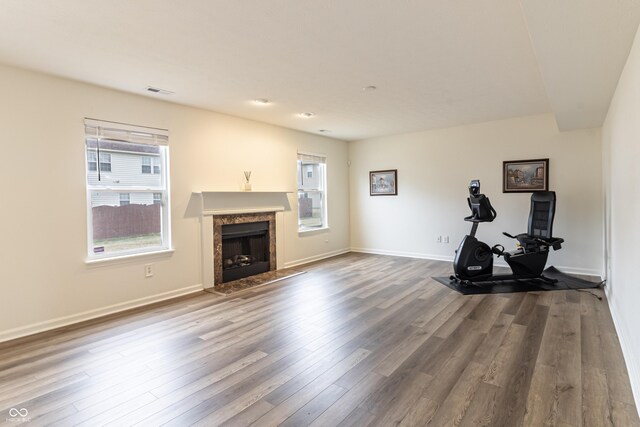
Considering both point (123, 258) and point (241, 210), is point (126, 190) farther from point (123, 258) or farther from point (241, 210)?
point (241, 210)

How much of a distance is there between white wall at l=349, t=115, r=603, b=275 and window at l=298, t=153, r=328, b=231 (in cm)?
90

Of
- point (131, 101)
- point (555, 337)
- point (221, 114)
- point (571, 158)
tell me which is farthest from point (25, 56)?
point (571, 158)

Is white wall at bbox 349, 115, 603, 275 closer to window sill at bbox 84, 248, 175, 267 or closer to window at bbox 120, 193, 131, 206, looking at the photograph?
window sill at bbox 84, 248, 175, 267

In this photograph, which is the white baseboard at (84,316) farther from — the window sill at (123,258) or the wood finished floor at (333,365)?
the window sill at (123,258)

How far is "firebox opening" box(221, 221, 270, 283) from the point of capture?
5.04 m

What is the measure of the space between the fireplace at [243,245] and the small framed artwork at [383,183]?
2.44 m

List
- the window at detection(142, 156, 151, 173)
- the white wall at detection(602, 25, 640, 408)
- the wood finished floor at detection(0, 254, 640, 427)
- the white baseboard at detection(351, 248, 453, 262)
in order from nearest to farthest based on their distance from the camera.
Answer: the wood finished floor at detection(0, 254, 640, 427)
the white wall at detection(602, 25, 640, 408)
the window at detection(142, 156, 151, 173)
the white baseboard at detection(351, 248, 453, 262)

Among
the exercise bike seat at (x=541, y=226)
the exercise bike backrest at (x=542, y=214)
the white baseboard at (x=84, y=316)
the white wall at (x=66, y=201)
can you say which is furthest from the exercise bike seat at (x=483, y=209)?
the white baseboard at (x=84, y=316)

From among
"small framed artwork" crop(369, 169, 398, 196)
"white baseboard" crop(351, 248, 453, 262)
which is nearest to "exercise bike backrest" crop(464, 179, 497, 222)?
"white baseboard" crop(351, 248, 453, 262)

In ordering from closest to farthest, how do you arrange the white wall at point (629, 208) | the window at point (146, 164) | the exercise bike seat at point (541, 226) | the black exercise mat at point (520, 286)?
the white wall at point (629, 208) < the window at point (146, 164) < the black exercise mat at point (520, 286) < the exercise bike seat at point (541, 226)

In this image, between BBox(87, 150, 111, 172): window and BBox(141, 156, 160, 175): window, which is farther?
BBox(141, 156, 160, 175): window

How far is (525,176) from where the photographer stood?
532cm

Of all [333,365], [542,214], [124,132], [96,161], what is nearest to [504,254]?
[542,214]

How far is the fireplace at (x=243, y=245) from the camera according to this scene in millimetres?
4840
